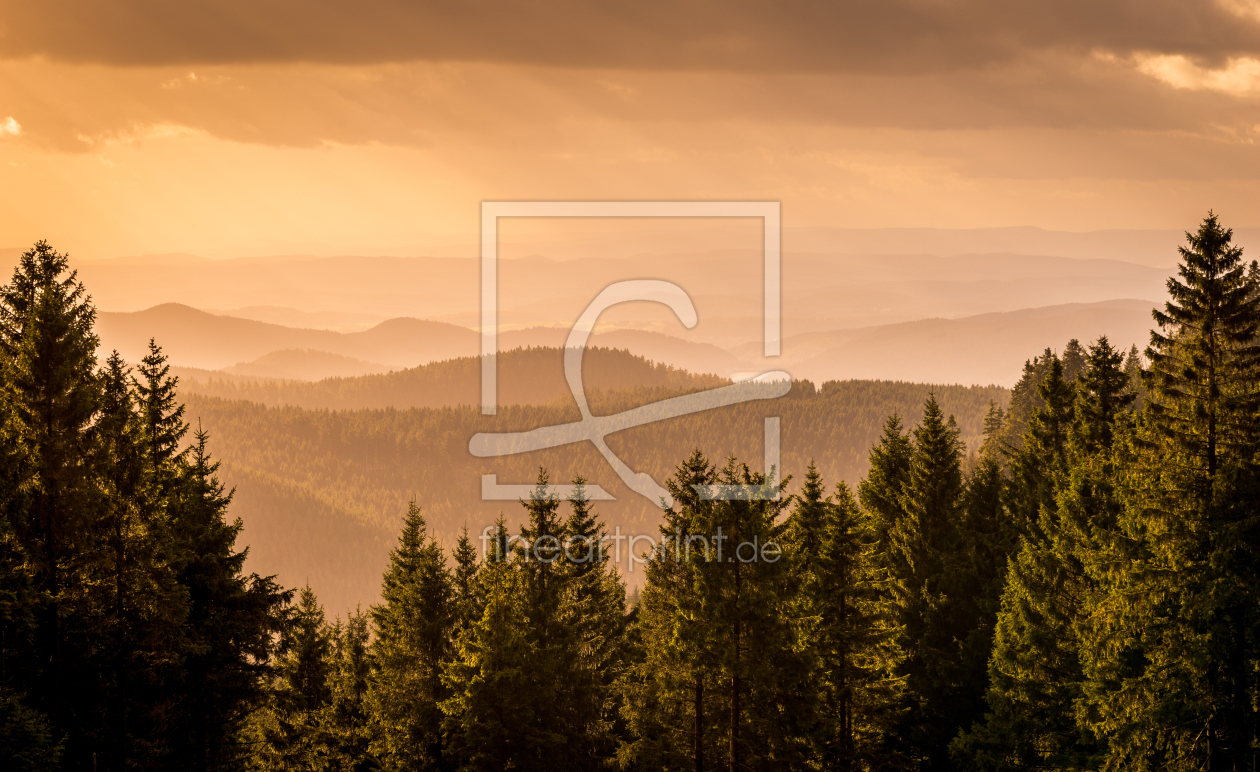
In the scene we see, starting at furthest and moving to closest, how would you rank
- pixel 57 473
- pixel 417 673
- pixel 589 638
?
pixel 589 638 < pixel 417 673 < pixel 57 473

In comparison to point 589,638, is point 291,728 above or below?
below

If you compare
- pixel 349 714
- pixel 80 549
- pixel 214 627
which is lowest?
pixel 349 714

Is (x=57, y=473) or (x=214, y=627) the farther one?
(x=214, y=627)

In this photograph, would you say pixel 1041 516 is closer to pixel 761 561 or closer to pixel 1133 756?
pixel 1133 756

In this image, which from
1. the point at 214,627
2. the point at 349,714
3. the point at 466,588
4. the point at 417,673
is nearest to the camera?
the point at 214,627

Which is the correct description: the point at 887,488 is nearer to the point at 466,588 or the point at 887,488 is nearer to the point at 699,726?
the point at 699,726

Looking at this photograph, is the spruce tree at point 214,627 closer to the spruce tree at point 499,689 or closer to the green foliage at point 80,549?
the green foliage at point 80,549

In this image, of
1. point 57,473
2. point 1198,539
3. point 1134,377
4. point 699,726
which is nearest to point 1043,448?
point 1198,539

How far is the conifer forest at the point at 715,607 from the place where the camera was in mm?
20422

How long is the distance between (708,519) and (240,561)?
16361 mm

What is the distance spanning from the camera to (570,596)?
1297 inches

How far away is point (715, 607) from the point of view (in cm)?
2467

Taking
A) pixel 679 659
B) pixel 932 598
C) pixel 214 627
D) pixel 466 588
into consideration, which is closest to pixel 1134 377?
pixel 932 598

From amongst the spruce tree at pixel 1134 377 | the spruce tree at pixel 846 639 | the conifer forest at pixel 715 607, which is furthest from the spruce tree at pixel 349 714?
the spruce tree at pixel 1134 377
